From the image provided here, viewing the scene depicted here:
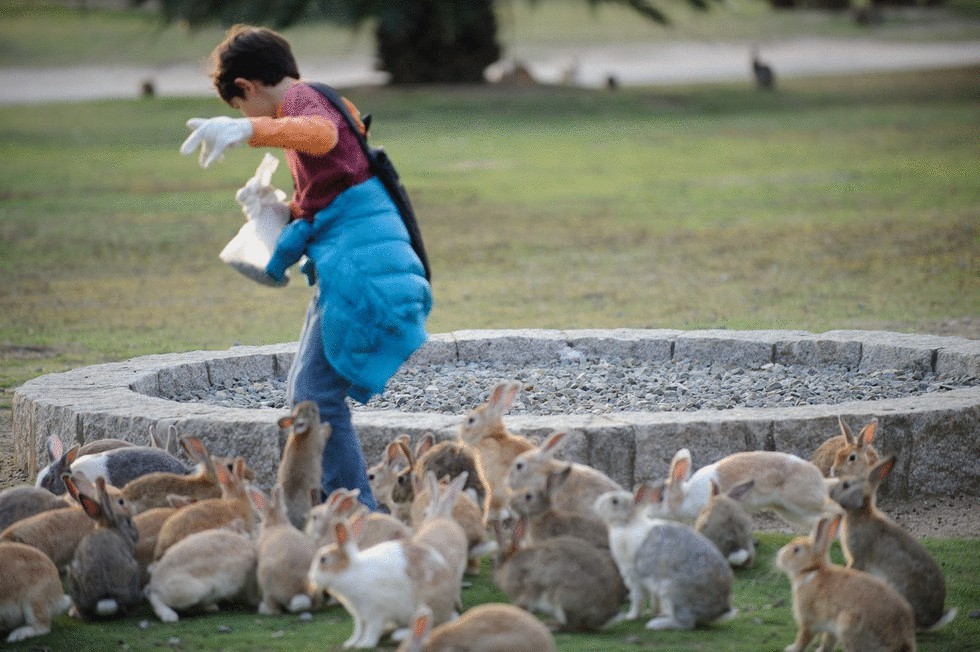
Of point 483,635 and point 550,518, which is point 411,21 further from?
point 483,635

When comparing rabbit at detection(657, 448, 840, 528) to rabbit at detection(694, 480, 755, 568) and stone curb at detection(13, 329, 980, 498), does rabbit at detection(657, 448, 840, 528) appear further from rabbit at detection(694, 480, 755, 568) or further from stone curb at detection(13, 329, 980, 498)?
stone curb at detection(13, 329, 980, 498)

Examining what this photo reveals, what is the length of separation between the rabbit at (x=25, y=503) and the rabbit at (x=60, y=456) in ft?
0.86

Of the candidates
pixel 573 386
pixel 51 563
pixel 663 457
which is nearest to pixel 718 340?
pixel 573 386

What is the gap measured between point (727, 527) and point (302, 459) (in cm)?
158

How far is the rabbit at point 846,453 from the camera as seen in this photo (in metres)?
6.00

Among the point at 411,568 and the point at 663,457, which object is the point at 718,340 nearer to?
the point at 663,457

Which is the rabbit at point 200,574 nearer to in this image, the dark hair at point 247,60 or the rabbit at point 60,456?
the rabbit at point 60,456

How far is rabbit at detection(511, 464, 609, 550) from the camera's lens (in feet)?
17.5

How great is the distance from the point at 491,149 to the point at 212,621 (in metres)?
19.1

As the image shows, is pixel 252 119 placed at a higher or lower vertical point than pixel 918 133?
higher

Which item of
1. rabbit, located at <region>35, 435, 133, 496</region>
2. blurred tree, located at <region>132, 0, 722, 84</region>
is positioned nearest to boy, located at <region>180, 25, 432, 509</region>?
rabbit, located at <region>35, 435, 133, 496</region>

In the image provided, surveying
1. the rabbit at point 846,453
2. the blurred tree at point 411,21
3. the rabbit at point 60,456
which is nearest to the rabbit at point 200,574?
the rabbit at point 60,456

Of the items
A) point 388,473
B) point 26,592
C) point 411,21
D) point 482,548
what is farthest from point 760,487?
point 411,21

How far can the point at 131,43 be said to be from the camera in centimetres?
4356
